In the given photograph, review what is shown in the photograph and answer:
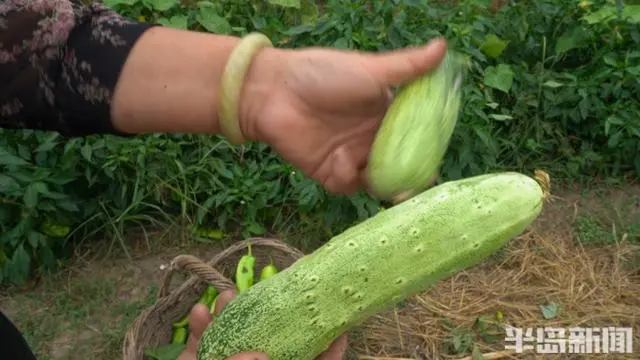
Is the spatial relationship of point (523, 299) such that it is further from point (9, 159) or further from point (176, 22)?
point (9, 159)

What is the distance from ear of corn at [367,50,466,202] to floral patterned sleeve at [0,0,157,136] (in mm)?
499

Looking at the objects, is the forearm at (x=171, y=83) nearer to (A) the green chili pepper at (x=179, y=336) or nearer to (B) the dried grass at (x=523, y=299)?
(A) the green chili pepper at (x=179, y=336)

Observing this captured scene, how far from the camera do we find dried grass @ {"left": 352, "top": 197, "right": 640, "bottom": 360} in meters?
2.73

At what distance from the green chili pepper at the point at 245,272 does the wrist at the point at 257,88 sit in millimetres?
1268

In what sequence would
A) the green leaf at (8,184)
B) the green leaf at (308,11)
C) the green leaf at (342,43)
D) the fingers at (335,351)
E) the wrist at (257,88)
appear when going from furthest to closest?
the green leaf at (308,11)
the green leaf at (342,43)
the green leaf at (8,184)
the fingers at (335,351)
the wrist at (257,88)

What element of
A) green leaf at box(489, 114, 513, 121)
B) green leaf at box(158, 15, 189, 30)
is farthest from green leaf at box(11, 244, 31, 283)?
green leaf at box(489, 114, 513, 121)

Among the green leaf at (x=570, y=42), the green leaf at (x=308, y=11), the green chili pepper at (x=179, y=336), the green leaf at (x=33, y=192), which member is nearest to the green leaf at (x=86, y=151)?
the green leaf at (x=33, y=192)

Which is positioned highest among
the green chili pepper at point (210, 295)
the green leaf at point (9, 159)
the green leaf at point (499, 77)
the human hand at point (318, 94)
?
the human hand at point (318, 94)

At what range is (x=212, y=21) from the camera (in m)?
3.19

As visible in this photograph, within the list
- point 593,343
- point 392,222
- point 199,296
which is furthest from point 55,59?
point 593,343

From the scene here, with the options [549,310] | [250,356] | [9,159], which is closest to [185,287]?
[9,159]

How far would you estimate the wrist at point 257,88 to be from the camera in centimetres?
130

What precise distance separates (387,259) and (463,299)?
1.24m

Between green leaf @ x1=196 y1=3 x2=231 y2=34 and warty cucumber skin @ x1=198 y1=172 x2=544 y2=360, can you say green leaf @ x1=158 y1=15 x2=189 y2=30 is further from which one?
warty cucumber skin @ x1=198 y1=172 x2=544 y2=360
